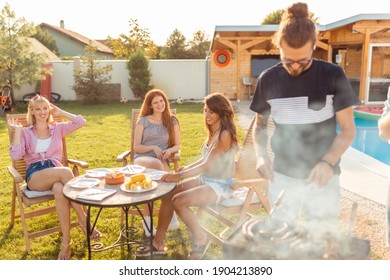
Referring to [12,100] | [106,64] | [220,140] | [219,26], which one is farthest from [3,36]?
[220,140]

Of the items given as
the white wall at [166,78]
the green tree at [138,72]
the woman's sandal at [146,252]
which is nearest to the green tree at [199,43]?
the white wall at [166,78]

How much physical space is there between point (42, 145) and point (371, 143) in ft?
20.4

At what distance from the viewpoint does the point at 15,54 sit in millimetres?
12148

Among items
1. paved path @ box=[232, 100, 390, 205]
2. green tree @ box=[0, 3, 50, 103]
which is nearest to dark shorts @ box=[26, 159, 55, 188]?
paved path @ box=[232, 100, 390, 205]

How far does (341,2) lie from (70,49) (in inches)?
1138

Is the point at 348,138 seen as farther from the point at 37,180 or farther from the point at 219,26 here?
the point at 219,26

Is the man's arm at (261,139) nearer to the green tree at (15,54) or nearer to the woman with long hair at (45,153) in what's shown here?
the woman with long hair at (45,153)

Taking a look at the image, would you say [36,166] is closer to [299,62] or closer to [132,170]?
[132,170]

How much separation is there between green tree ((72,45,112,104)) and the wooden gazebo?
167 inches

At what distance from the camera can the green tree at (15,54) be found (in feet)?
39.6

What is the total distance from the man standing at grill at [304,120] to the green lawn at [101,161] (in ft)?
4.13

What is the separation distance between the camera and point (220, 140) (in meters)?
2.90

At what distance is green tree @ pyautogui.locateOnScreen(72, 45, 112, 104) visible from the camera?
1357 centimetres

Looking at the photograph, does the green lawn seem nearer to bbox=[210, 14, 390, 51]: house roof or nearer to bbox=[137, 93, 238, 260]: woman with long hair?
bbox=[137, 93, 238, 260]: woman with long hair
